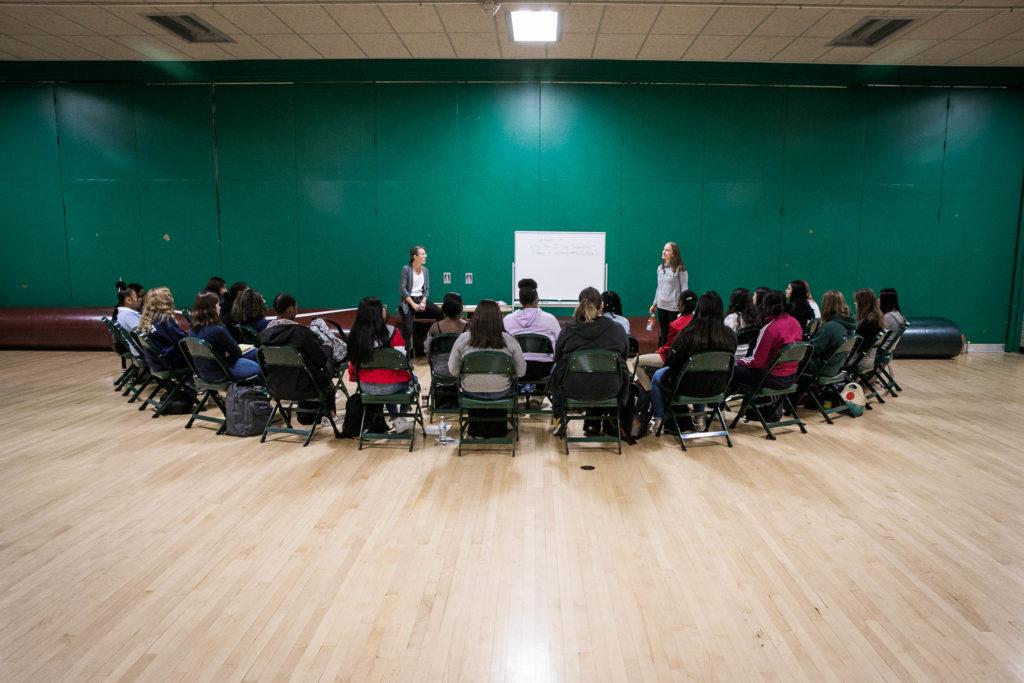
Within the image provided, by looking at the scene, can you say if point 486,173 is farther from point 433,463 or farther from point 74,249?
point 74,249

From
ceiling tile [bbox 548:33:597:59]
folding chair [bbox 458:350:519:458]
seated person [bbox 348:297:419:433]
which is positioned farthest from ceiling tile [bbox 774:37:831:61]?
Answer: seated person [bbox 348:297:419:433]

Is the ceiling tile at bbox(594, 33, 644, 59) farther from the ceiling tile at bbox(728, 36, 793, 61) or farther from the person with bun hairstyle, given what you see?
the person with bun hairstyle

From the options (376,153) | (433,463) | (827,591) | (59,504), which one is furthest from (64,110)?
(827,591)

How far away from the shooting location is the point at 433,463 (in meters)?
4.84

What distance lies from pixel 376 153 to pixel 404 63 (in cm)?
139

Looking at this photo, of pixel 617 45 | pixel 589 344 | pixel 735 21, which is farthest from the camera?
pixel 617 45

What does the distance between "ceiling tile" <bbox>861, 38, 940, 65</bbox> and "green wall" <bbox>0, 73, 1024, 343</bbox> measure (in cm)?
60

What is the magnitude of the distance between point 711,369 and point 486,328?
178cm

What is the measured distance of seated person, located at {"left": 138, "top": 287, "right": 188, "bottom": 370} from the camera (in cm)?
595

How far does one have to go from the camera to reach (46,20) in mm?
7609

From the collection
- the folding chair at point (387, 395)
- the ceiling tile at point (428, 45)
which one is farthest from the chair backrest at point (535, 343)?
the ceiling tile at point (428, 45)

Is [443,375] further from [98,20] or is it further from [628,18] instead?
[98,20]

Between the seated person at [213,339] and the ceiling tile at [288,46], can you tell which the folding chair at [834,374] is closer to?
the seated person at [213,339]

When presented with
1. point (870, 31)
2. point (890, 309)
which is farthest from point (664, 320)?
point (870, 31)
